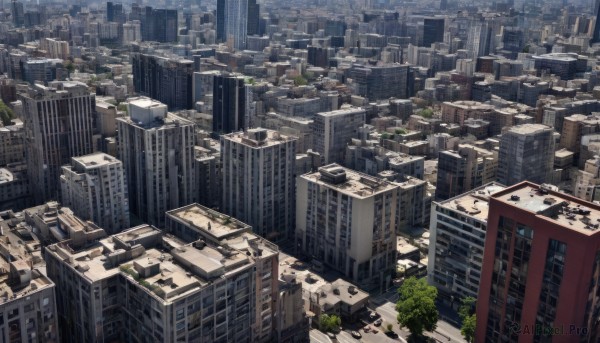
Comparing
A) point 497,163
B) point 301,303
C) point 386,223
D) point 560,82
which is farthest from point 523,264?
point 560,82

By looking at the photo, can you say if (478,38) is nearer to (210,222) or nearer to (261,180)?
(261,180)

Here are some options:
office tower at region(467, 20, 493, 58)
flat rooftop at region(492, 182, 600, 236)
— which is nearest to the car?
flat rooftop at region(492, 182, 600, 236)

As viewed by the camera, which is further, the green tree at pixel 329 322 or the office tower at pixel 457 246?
the office tower at pixel 457 246

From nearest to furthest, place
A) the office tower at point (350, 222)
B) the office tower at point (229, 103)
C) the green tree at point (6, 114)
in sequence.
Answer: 1. the office tower at point (350, 222)
2. the office tower at point (229, 103)
3. the green tree at point (6, 114)

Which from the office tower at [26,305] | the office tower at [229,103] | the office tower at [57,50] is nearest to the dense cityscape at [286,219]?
the office tower at [26,305]

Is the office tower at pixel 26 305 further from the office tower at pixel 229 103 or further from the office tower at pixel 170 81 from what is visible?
the office tower at pixel 170 81

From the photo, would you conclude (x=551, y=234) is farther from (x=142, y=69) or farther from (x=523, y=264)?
(x=142, y=69)

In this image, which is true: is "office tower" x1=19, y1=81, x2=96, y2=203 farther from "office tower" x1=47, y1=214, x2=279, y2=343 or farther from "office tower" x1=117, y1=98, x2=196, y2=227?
"office tower" x1=47, y1=214, x2=279, y2=343

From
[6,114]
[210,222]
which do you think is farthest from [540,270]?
[6,114]
